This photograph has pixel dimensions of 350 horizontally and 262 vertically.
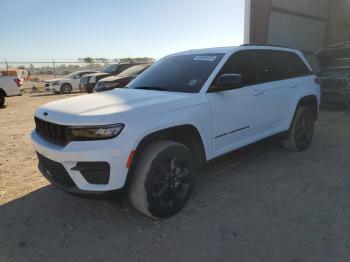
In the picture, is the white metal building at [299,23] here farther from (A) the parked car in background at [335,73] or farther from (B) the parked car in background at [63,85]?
(B) the parked car in background at [63,85]

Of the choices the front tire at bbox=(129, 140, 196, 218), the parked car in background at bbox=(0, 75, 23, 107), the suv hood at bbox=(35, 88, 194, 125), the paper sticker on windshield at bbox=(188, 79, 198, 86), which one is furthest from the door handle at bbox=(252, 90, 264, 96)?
the parked car in background at bbox=(0, 75, 23, 107)

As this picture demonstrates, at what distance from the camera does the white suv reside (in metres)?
3.10

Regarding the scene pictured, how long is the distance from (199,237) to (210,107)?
144cm

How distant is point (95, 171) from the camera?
310 cm

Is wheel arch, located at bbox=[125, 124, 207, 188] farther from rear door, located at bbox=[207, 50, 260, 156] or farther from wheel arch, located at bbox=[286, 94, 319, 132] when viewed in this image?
wheel arch, located at bbox=[286, 94, 319, 132]

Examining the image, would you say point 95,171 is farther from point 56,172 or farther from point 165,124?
point 165,124

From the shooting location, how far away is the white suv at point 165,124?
3.10m

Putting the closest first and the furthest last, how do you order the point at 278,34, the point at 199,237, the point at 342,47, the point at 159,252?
the point at 159,252 → the point at 199,237 → the point at 342,47 → the point at 278,34

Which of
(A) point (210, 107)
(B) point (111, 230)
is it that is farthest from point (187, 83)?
(B) point (111, 230)

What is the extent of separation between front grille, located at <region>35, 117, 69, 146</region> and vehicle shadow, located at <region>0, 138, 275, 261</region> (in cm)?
78

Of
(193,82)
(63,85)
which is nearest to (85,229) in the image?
(193,82)

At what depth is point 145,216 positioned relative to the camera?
367cm

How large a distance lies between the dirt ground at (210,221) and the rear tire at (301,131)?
0.51 meters

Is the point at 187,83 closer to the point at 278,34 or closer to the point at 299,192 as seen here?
the point at 299,192
